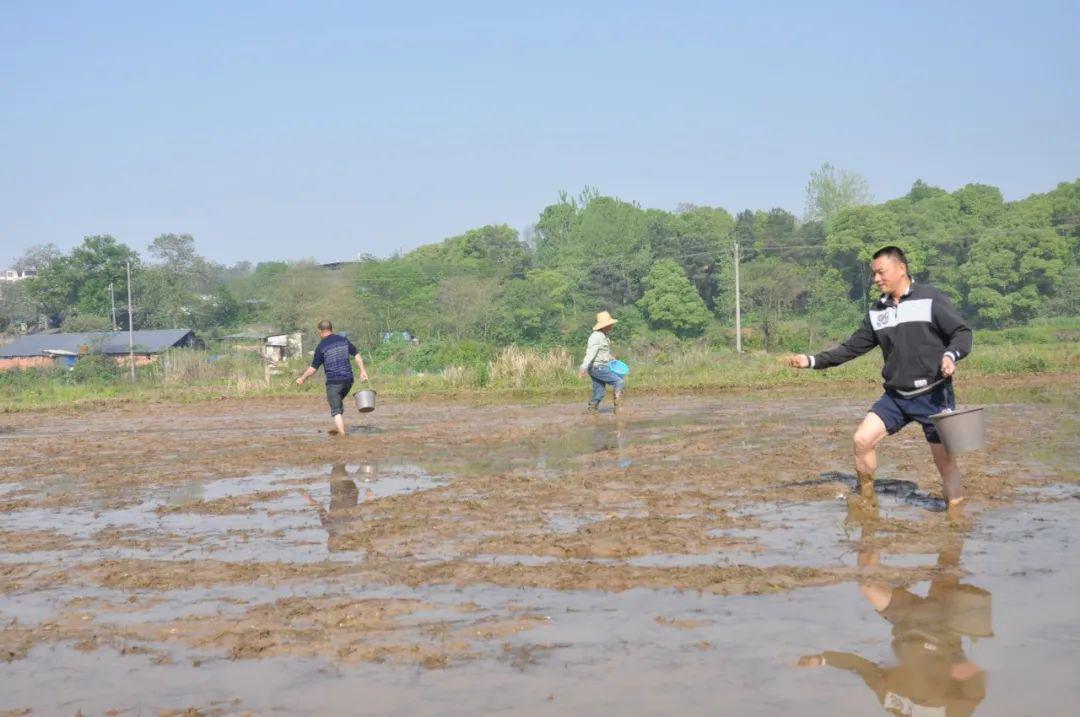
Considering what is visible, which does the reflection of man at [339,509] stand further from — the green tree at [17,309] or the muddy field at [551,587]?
the green tree at [17,309]

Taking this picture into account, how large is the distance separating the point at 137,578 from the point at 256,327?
201 ft

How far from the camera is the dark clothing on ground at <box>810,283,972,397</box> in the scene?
783 centimetres

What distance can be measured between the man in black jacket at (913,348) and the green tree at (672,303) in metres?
54.2

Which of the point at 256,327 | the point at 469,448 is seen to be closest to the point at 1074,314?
the point at 256,327

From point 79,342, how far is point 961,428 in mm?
58402

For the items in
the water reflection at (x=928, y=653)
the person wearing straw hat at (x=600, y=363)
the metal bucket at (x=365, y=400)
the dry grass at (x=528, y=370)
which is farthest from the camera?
the dry grass at (x=528, y=370)

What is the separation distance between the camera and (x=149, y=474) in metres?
12.6

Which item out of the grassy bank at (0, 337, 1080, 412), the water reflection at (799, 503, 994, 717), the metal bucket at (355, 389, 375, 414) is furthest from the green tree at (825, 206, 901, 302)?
the water reflection at (799, 503, 994, 717)

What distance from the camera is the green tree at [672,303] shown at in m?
62.3

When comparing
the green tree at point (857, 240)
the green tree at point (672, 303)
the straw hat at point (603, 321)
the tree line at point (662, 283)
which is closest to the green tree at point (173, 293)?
the tree line at point (662, 283)

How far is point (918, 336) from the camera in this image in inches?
313

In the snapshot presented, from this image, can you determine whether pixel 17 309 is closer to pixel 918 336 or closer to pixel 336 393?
pixel 336 393

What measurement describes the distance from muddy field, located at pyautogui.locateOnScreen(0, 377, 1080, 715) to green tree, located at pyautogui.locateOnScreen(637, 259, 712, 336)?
49.7m

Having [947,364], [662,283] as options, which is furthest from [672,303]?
[947,364]
